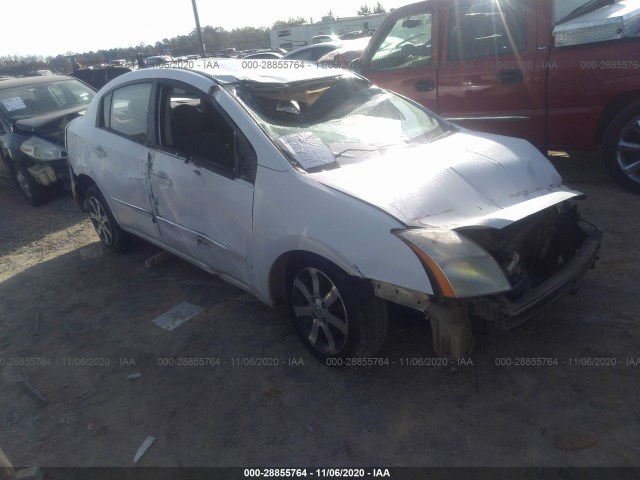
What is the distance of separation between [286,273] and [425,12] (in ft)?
13.3

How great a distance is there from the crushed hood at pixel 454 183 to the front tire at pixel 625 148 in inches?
76.2

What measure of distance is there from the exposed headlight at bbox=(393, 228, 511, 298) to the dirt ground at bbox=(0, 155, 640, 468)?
530 millimetres

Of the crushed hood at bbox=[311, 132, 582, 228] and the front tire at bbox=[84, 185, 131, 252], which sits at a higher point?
the crushed hood at bbox=[311, 132, 582, 228]

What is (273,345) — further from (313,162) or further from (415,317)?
(313,162)

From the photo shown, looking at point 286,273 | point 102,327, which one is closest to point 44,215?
point 102,327

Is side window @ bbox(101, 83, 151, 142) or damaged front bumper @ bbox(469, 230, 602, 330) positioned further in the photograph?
side window @ bbox(101, 83, 151, 142)

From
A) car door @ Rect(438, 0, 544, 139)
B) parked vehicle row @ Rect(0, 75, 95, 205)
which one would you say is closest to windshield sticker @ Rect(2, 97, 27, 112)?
parked vehicle row @ Rect(0, 75, 95, 205)

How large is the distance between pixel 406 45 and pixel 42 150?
187 inches

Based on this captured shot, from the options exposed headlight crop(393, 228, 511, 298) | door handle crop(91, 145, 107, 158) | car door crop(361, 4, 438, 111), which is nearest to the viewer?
exposed headlight crop(393, 228, 511, 298)

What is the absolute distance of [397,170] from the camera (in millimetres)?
2941

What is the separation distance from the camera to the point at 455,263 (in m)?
2.37

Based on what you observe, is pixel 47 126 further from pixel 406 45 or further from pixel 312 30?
pixel 312 30

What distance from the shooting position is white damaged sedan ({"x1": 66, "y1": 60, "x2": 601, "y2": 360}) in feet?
8.03

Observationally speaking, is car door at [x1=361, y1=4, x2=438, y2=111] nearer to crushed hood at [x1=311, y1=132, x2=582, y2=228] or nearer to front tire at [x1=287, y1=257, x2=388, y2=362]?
crushed hood at [x1=311, y1=132, x2=582, y2=228]
